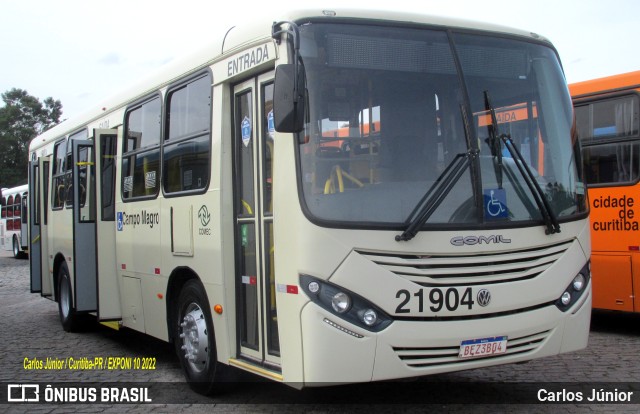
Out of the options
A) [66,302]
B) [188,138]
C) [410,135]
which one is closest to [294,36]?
[410,135]

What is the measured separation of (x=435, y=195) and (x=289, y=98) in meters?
1.21

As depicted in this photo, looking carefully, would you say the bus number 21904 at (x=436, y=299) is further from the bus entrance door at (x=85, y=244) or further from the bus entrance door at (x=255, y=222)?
the bus entrance door at (x=85, y=244)

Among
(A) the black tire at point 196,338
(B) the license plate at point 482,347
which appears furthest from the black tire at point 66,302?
(B) the license plate at point 482,347

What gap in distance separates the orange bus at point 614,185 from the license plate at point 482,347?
14.6 ft

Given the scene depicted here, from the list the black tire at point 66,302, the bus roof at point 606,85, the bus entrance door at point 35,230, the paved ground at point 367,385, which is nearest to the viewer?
the paved ground at point 367,385

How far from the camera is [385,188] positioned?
213 inches

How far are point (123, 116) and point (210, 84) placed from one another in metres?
2.72

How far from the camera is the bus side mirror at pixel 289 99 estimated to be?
17.1 ft

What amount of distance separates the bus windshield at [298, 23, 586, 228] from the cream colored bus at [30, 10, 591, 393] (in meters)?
0.01

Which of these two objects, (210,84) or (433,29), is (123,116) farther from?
(433,29)

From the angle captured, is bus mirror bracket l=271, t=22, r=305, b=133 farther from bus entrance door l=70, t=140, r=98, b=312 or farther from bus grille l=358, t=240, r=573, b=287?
bus entrance door l=70, t=140, r=98, b=312

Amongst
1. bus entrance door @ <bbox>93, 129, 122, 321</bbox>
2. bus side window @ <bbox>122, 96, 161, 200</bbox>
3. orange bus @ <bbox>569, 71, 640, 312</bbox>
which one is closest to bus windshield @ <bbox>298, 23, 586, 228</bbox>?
bus side window @ <bbox>122, 96, 161, 200</bbox>

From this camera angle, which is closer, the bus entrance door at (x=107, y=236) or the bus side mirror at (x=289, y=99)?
the bus side mirror at (x=289, y=99)

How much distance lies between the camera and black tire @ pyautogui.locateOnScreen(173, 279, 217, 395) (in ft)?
22.2
